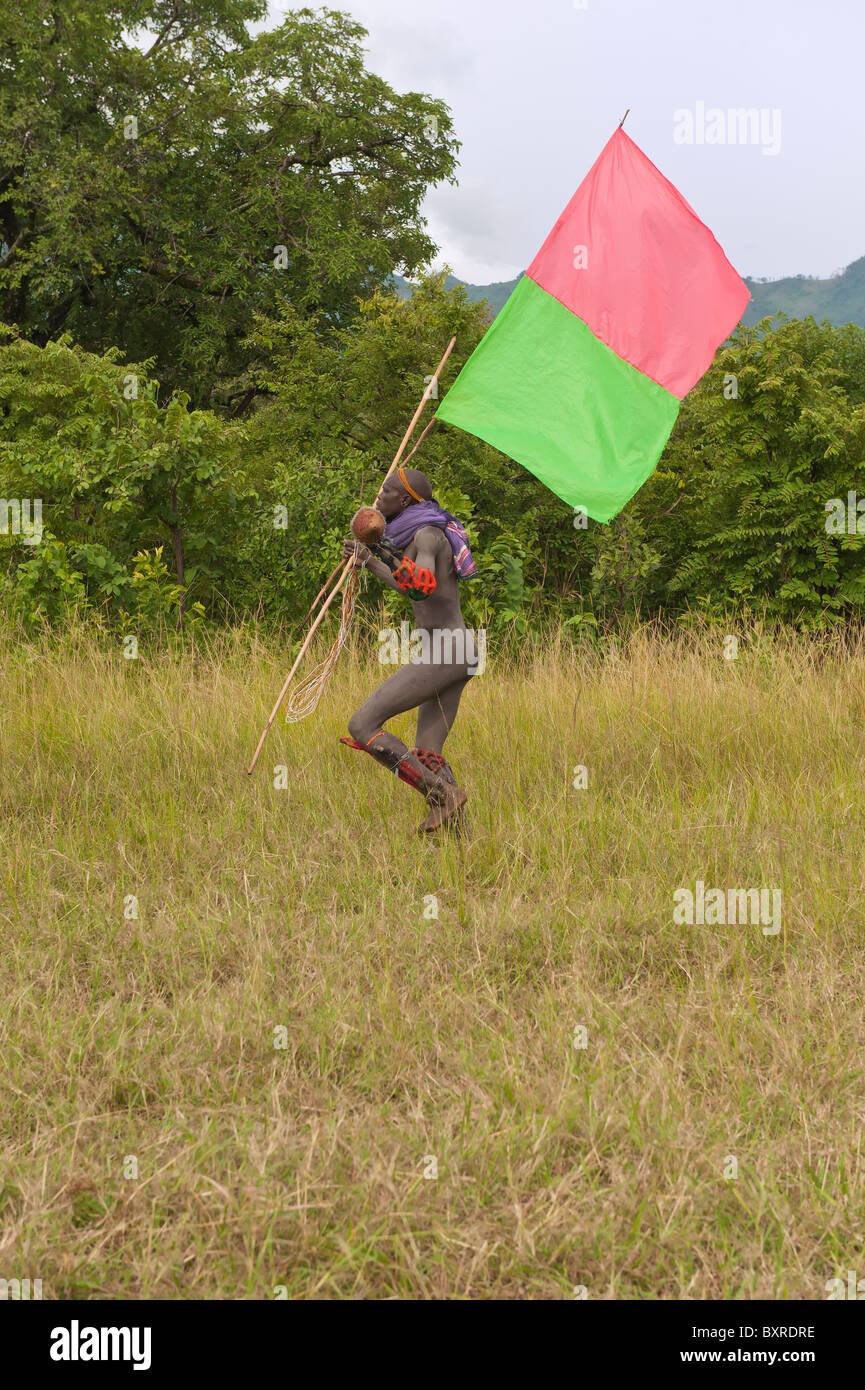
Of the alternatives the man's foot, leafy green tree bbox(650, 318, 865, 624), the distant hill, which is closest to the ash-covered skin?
the man's foot

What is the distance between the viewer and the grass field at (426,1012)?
105 inches

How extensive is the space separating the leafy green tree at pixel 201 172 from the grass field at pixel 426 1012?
53.6 feet

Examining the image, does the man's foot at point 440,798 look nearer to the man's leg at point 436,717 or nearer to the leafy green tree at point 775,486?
the man's leg at point 436,717

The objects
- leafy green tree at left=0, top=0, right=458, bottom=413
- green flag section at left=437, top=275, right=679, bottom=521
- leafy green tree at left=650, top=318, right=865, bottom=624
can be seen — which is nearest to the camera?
green flag section at left=437, top=275, right=679, bottom=521

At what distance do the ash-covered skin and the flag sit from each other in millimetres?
605

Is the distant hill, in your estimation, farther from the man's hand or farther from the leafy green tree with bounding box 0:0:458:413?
the man's hand

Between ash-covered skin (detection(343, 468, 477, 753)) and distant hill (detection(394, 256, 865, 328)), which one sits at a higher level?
distant hill (detection(394, 256, 865, 328))

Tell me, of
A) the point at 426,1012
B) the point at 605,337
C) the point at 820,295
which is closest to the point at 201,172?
the point at 605,337

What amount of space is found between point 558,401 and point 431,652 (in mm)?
1603

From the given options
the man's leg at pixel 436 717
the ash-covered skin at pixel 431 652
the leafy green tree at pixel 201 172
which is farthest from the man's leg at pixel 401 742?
the leafy green tree at pixel 201 172

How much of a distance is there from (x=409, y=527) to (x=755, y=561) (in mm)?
6080

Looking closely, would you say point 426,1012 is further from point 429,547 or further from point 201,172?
point 201,172

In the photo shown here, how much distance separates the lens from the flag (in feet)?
18.2

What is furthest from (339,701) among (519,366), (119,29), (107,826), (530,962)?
(119,29)
